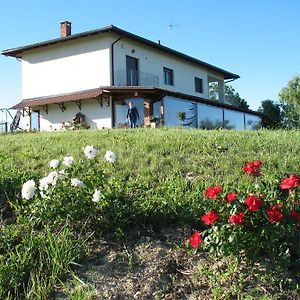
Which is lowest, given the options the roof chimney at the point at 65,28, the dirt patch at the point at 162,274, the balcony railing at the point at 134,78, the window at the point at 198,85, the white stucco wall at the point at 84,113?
the dirt patch at the point at 162,274

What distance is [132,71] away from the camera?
27.0m

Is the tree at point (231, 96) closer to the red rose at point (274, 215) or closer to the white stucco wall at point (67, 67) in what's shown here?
the white stucco wall at point (67, 67)

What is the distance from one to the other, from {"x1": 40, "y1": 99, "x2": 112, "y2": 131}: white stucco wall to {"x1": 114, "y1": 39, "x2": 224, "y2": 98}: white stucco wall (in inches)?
A: 87.4

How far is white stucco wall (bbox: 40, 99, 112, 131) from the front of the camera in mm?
25578

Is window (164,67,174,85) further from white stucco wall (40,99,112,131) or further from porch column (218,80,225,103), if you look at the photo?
porch column (218,80,225,103)

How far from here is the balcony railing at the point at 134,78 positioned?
2586cm

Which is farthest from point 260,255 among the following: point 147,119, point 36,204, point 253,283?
point 147,119

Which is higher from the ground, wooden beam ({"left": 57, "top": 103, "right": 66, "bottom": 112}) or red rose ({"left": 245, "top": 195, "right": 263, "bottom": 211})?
wooden beam ({"left": 57, "top": 103, "right": 66, "bottom": 112})

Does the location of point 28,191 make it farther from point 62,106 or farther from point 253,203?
point 62,106

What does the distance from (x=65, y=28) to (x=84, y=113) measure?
6.42 metres

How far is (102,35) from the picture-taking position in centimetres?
2573

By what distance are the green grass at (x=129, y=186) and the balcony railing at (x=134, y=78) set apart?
17480mm

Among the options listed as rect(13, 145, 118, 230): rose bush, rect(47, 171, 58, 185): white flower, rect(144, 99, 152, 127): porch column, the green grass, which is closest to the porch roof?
rect(144, 99, 152, 127): porch column

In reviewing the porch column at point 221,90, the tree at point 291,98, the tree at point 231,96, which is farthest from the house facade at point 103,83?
the tree at point 291,98
